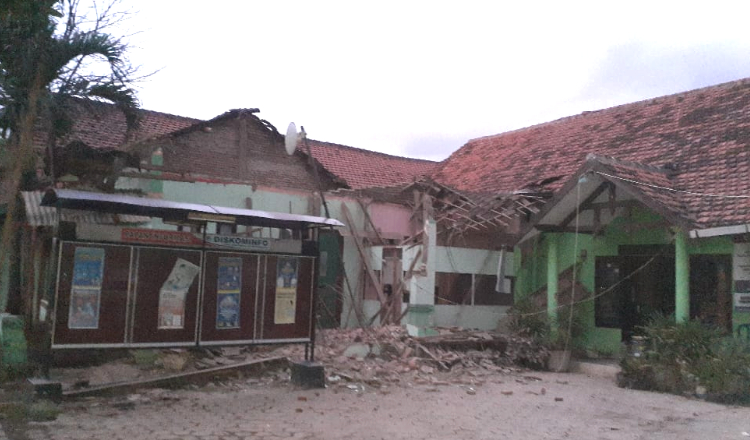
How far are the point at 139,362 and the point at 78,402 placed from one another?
259 cm

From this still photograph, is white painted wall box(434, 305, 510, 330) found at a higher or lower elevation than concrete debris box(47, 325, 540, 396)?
higher

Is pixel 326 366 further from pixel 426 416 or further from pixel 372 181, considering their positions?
pixel 372 181

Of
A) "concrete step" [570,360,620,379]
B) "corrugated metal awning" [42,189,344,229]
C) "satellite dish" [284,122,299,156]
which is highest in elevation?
"satellite dish" [284,122,299,156]

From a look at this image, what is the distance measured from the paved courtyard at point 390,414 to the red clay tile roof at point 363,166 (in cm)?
1218

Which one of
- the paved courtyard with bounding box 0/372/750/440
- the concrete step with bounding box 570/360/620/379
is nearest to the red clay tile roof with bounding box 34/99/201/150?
the paved courtyard with bounding box 0/372/750/440

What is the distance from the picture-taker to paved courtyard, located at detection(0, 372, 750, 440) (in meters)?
7.41

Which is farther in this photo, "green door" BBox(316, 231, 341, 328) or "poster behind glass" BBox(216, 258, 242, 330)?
"green door" BBox(316, 231, 341, 328)

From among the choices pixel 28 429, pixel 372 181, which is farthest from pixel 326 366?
pixel 372 181

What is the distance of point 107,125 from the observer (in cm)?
1811

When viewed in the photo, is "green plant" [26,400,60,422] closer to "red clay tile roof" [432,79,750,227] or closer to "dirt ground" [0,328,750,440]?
"dirt ground" [0,328,750,440]

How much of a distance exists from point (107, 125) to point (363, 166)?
9050mm

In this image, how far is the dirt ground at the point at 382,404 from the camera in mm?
7543

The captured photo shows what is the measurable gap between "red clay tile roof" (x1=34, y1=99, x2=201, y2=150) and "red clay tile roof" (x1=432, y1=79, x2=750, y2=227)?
27.5 ft

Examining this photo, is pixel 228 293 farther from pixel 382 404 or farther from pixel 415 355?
pixel 415 355
